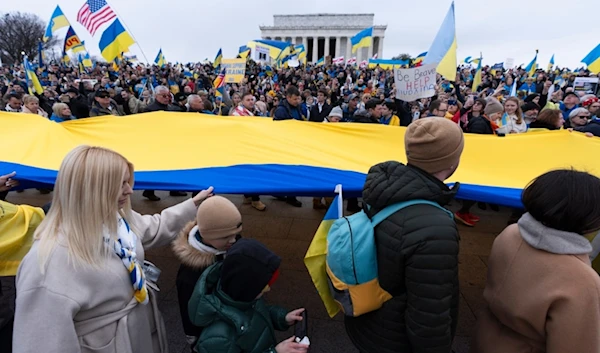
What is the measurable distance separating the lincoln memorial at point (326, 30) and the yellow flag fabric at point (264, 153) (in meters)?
67.5

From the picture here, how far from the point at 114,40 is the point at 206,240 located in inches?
336

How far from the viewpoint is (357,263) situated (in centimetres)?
151

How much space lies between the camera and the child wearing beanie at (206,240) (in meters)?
1.80

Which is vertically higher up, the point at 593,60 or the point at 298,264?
the point at 593,60

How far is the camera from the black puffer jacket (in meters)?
1.33

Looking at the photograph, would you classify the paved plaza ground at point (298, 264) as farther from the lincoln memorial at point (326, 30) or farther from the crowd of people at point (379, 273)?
the lincoln memorial at point (326, 30)

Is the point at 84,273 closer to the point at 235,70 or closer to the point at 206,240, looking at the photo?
the point at 206,240

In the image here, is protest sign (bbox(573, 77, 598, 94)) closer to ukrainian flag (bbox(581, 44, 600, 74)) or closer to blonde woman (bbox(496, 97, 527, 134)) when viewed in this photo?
ukrainian flag (bbox(581, 44, 600, 74))

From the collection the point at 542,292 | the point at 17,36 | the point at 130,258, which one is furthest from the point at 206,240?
the point at 17,36

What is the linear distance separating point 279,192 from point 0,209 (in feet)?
4.96

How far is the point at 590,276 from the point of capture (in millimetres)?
1228

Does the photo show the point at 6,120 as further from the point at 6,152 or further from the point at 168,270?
the point at 168,270

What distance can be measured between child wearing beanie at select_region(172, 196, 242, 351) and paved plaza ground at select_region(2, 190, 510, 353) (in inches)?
50.1

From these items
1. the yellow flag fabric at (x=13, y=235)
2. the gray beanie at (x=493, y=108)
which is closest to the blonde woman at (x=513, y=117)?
the gray beanie at (x=493, y=108)
